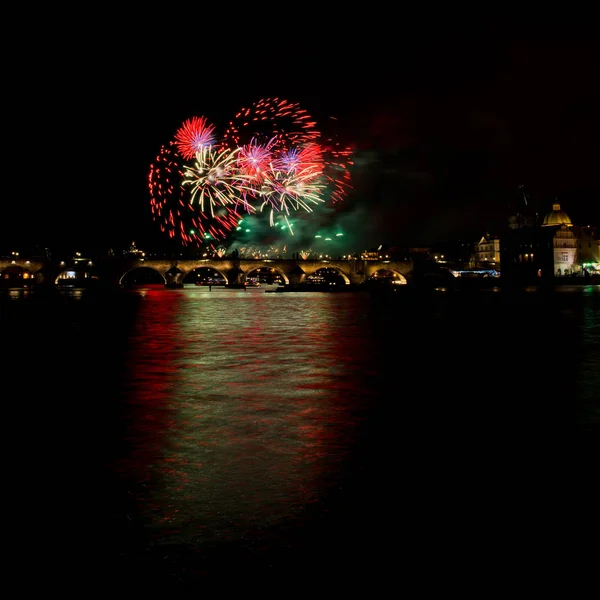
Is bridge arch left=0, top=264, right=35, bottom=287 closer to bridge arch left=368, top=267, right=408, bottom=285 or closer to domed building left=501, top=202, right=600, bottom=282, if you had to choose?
bridge arch left=368, top=267, right=408, bottom=285

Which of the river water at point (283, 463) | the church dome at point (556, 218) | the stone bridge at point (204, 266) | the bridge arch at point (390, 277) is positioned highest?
the church dome at point (556, 218)

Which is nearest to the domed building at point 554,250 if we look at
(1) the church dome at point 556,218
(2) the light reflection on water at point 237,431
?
(1) the church dome at point 556,218

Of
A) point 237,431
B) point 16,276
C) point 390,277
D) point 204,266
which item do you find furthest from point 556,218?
point 237,431

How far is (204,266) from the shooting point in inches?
4781

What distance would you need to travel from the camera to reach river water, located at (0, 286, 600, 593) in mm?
5219

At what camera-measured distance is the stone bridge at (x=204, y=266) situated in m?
118

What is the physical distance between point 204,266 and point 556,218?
75910 mm

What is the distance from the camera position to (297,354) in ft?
65.3

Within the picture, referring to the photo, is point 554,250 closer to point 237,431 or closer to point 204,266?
point 204,266

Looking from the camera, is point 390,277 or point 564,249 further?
point 390,277

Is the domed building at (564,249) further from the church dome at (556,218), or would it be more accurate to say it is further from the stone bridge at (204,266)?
the stone bridge at (204,266)

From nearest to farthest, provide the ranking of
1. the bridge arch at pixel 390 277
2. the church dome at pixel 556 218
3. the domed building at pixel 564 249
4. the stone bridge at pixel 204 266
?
1. the stone bridge at pixel 204 266
2. the bridge arch at pixel 390 277
3. the domed building at pixel 564 249
4. the church dome at pixel 556 218

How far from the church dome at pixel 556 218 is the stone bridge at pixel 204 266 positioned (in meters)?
39.5

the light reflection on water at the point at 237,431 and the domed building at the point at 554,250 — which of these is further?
the domed building at the point at 554,250
